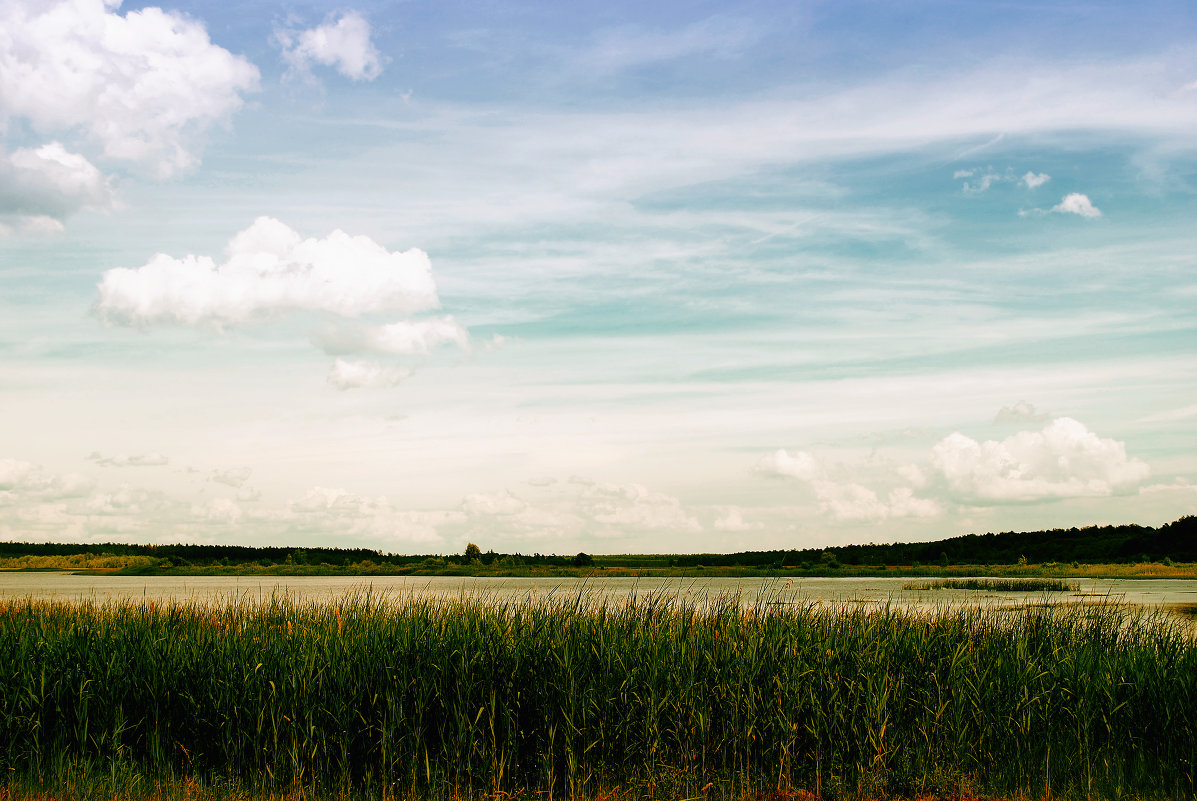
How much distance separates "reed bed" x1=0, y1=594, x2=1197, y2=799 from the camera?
36.0ft

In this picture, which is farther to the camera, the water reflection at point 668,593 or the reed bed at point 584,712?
the water reflection at point 668,593

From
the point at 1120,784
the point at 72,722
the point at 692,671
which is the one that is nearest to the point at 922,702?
the point at 1120,784

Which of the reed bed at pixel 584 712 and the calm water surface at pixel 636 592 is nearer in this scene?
the reed bed at pixel 584 712

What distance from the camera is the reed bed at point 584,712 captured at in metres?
11.0

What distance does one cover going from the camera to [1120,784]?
36.6ft

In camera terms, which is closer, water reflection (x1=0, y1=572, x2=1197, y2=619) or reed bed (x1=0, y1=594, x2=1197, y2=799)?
reed bed (x1=0, y1=594, x2=1197, y2=799)

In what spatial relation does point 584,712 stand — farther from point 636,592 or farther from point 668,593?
point 636,592

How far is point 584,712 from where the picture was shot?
11047 mm

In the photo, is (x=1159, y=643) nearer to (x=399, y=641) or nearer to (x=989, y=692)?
(x=989, y=692)

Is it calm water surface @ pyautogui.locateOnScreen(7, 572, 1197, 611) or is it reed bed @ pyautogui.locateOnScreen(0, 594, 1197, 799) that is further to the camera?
calm water surface @ pyautogui.locateOnScreen(7, 572, 1197, 611)

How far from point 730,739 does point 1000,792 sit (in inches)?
136

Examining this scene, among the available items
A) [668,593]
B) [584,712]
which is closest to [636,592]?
[668,593]

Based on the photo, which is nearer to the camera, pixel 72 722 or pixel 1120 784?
pixel 1120 784

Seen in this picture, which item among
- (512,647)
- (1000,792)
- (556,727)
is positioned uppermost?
(512,647)
